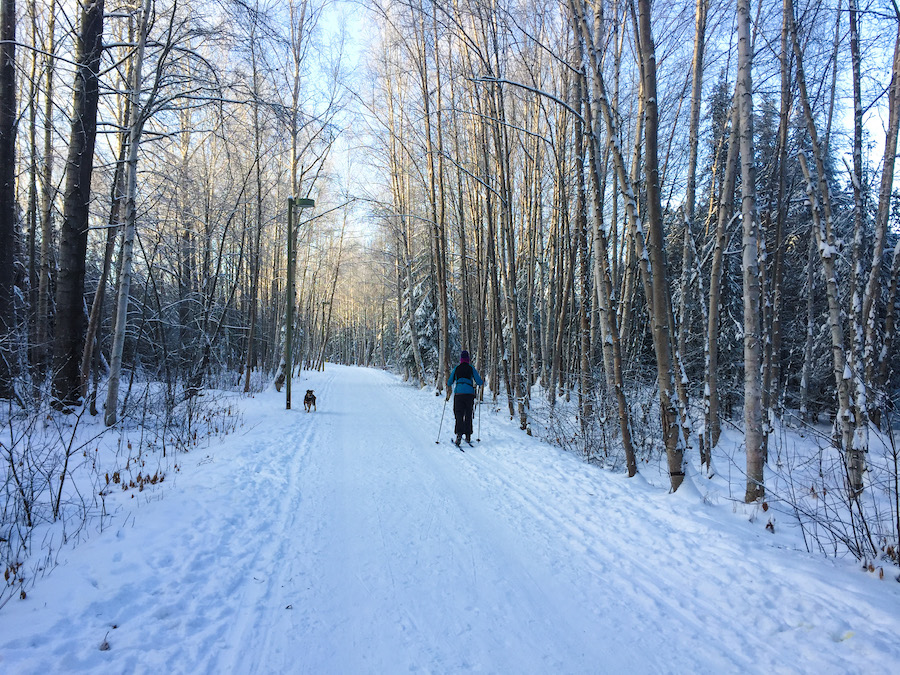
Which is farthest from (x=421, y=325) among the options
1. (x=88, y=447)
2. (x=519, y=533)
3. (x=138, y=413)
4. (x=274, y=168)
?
(x=519, y=533)

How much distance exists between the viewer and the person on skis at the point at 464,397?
8422 millimetres

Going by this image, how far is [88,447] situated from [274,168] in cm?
1619

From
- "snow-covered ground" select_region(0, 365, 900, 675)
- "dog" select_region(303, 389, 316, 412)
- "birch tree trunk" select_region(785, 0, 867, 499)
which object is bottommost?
"snow-covered ground" select_region(0, 365, 900, 675)

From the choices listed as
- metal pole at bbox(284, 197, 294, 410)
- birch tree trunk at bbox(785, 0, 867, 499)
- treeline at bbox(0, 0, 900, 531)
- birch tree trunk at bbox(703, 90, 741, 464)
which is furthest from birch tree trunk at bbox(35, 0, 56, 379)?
birch tree trunk at bbox(785, 0, 867, 499)

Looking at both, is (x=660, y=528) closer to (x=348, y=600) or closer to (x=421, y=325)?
(x=348, y=600)

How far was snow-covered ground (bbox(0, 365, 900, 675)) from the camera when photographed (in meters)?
2.37

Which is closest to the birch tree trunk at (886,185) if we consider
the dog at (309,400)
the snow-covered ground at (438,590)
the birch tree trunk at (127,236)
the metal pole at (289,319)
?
the snow-covered ground at (438,590)

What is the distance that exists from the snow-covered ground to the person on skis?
3053mm

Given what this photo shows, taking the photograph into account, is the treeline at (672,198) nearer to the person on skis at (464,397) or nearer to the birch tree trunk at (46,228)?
the person on skis at (464,397)

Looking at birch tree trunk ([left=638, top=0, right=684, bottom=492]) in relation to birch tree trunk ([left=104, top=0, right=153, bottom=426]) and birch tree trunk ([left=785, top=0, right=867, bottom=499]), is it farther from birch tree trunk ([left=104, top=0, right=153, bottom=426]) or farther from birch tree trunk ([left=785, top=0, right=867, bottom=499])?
birch tree trunk ([left=104, top=0, right=153, bottom=426])

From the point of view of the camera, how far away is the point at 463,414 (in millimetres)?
8484

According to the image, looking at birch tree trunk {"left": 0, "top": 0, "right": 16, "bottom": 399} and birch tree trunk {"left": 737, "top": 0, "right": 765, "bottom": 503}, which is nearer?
birch tree trunk {"left": 737, "top": 0, "right": 765, "bottom": 503}

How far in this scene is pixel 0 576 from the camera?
2.73 m

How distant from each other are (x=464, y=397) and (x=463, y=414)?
36 cm
